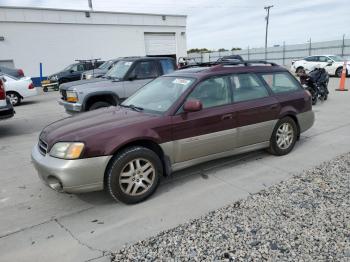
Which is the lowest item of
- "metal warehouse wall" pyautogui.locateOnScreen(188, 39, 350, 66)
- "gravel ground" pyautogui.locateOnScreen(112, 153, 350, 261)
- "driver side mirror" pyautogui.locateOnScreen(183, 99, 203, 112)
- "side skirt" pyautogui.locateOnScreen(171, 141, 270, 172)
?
"gravel ground" pyautogui.locateOnScreen(112, 153, 350, 261)

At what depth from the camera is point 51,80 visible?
19375mm

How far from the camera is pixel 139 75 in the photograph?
827cm

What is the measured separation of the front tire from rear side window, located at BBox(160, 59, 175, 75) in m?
5.28

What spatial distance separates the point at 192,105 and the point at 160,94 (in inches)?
30.4

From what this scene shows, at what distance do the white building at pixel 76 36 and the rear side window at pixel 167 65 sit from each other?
60.0 feet

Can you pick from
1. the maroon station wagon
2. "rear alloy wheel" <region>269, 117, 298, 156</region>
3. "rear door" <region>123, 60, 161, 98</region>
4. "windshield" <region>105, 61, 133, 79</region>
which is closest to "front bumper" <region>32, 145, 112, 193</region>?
the maroon station wagon

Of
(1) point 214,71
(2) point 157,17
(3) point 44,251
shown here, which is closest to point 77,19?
(2) point 157,17

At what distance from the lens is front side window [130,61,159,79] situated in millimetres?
8238

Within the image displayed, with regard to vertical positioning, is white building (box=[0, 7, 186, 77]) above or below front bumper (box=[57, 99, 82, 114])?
above

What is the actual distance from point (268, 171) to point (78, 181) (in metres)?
2.72

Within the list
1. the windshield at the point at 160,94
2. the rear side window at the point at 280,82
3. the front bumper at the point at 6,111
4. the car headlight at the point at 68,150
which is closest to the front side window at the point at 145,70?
the front bumper at the point at 6,111

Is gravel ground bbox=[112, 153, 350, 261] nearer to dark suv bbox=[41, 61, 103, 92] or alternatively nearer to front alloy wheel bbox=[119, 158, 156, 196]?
front alloy wheel bbox=[119, 158, 156, 196]

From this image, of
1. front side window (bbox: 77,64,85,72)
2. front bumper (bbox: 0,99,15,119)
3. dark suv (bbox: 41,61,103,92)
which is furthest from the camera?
front side window (bbox: 77,64,85,72)

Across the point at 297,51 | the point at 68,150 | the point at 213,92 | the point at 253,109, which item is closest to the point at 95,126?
the point at 68,150
